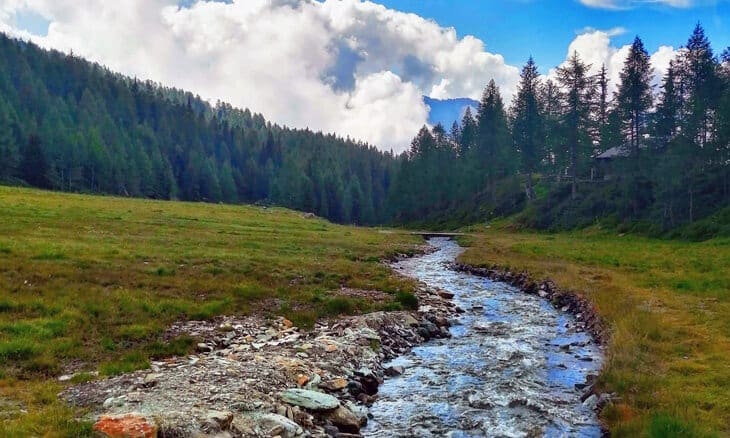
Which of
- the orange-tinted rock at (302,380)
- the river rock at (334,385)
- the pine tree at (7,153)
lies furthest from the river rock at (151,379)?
the pine tree at (7,153)

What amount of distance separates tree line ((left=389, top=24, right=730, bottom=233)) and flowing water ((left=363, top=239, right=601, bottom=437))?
4303cm

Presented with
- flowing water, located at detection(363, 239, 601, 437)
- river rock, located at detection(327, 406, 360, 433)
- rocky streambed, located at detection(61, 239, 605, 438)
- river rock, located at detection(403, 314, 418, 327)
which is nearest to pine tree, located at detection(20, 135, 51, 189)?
rocky streambed, located at detection(61, 239, 605, 438)

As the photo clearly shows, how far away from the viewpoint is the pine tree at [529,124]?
294 ft

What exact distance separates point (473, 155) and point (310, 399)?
107 metres

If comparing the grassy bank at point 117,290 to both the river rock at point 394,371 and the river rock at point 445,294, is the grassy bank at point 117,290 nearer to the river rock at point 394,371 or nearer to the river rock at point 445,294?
the river rock at point 445,294

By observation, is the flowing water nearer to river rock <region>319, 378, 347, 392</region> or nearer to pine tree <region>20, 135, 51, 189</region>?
river rock <region>319, 378, 347, 392</region>

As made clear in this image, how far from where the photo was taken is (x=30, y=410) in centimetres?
912

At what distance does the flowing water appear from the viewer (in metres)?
11.2

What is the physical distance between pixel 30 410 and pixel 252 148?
196871mm

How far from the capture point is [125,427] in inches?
329

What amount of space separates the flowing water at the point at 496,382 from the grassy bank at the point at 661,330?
1219 millimetres

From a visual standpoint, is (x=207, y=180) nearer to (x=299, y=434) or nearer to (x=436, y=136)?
(x=436, y=136)

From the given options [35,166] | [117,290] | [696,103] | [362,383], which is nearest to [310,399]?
[362,383]

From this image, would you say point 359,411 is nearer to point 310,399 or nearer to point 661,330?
point 310,399
